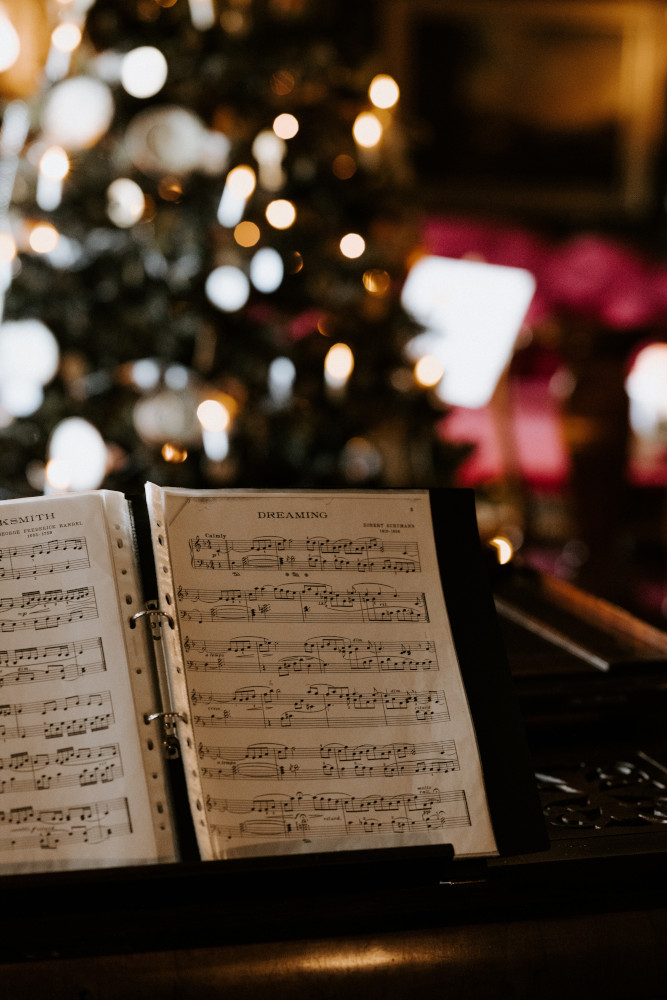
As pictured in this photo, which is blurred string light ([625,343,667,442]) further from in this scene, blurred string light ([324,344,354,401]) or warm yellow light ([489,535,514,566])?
warm yellow light ([489,535,514,566])

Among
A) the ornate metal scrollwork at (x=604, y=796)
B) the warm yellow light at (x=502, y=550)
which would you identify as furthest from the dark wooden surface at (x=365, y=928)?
the warm yellow light at (x=502, y=550)

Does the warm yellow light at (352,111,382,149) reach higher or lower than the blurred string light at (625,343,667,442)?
higher

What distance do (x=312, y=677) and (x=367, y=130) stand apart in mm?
2524

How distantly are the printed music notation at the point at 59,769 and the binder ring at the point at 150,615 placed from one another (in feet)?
0.36

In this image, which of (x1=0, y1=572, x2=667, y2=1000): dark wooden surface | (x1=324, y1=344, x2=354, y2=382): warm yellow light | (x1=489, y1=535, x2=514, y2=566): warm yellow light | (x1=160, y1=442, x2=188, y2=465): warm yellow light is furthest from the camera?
(x1=324, y1=344, x2=354, y2=382): warm yellow light

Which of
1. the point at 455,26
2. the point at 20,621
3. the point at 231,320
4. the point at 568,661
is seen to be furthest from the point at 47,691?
the point at 455,26

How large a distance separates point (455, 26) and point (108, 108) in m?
3.71

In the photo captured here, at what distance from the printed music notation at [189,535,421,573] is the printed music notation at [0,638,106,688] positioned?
0.38ft

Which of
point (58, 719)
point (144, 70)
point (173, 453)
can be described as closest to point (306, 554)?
point (58, 719)

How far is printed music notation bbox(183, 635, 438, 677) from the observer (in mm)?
799

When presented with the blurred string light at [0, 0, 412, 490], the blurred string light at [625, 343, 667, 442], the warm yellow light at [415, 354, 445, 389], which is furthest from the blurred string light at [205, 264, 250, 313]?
the blurred string light at [625, 343, 667, 442]

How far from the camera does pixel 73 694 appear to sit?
771mm

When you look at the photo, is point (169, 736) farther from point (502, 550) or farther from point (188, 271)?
point (188, 271)

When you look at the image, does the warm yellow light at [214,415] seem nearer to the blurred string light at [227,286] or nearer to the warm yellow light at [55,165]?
the blurred string light at [227,286]
